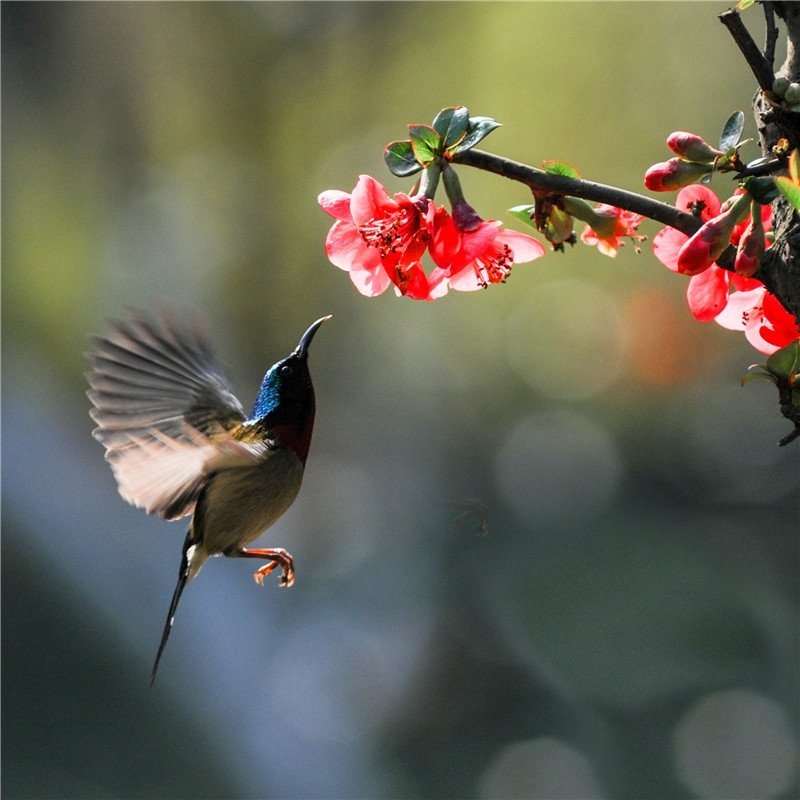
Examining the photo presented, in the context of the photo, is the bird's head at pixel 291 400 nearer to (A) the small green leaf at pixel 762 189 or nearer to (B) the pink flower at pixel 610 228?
(B) the pink flower at pixel 610 228

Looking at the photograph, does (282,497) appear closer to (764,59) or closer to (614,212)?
(614,212)

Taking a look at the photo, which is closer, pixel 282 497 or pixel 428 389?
pixel 282 497

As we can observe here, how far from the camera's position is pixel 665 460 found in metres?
1.82

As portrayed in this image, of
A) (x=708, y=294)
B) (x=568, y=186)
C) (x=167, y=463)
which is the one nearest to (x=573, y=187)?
(x=568, y=186)

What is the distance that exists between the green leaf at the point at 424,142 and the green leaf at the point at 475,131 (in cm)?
1

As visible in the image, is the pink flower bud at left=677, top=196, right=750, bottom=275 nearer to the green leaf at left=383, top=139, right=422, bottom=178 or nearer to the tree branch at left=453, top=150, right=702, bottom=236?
the tree branch at left=453, top=150, right=702, bottom=236

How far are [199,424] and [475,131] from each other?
1.47 feet

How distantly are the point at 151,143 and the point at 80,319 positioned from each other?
44cm

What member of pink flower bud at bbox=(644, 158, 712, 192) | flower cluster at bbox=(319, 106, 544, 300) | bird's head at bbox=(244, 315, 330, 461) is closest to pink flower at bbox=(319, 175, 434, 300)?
flower cluster at bbox=(319, 106, 544, 300)

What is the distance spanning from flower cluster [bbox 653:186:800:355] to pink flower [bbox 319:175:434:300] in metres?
0.12

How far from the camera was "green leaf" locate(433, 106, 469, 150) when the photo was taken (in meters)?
0.38

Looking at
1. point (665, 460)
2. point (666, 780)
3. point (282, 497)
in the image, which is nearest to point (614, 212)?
point (282, 497)

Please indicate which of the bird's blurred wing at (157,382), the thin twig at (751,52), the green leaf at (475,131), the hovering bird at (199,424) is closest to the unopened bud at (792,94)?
the thin twig at (751,52)

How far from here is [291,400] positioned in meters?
0.73
